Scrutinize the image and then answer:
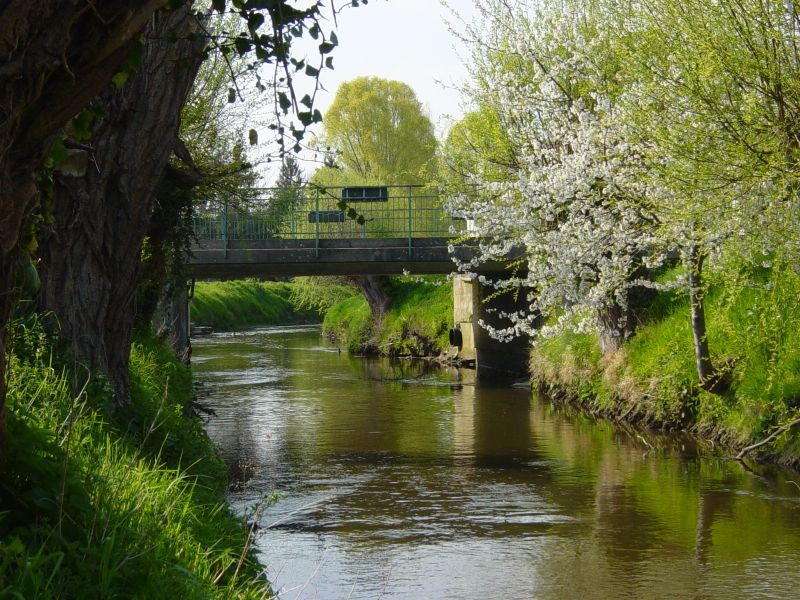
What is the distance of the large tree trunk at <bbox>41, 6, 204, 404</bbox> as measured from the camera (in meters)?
8.00

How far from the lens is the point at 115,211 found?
8281mm

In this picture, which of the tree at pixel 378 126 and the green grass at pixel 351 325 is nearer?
the green grass at pixel 351 325

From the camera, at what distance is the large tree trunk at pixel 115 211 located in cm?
800

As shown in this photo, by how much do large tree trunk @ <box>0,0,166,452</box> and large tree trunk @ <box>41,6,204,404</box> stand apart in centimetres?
396

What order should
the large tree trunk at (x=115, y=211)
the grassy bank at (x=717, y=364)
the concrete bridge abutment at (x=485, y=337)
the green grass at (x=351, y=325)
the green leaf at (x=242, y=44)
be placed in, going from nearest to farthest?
1. the green leaf at (x=242, y=44)
2. the large tree trunk at (x=115, y=211)
3. the grassy bank at (x=717, y=364)
4. the concrete bridge abutment at (x=485, y=337)
5. the green grass at (x=351, y=325)

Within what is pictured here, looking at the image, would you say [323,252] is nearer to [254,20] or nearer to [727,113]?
Result: [727,113]

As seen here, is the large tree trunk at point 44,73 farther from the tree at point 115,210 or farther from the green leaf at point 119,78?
the tree at point 115,210

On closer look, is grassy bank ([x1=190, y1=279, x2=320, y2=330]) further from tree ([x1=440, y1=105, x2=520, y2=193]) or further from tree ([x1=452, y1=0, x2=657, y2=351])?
tree ([x1=452, y1=0, x2=657, y2=351])

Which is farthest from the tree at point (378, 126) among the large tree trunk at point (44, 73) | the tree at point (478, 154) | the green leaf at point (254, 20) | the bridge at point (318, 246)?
the large tree trunk at point (44, 73)

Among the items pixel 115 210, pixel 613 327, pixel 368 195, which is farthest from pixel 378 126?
pixel 115 210

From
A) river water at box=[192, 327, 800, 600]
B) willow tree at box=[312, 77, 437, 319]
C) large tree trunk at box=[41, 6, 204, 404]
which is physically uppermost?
willow tree at box=[312, 77, 437, 319]

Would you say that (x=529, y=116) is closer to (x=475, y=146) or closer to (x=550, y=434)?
(x=475, y=146)

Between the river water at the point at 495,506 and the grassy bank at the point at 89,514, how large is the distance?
583 millimetres

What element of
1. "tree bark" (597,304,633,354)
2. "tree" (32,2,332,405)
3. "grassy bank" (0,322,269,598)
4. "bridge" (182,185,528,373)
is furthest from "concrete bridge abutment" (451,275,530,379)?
"grassy bank" (0,322,269,598)
